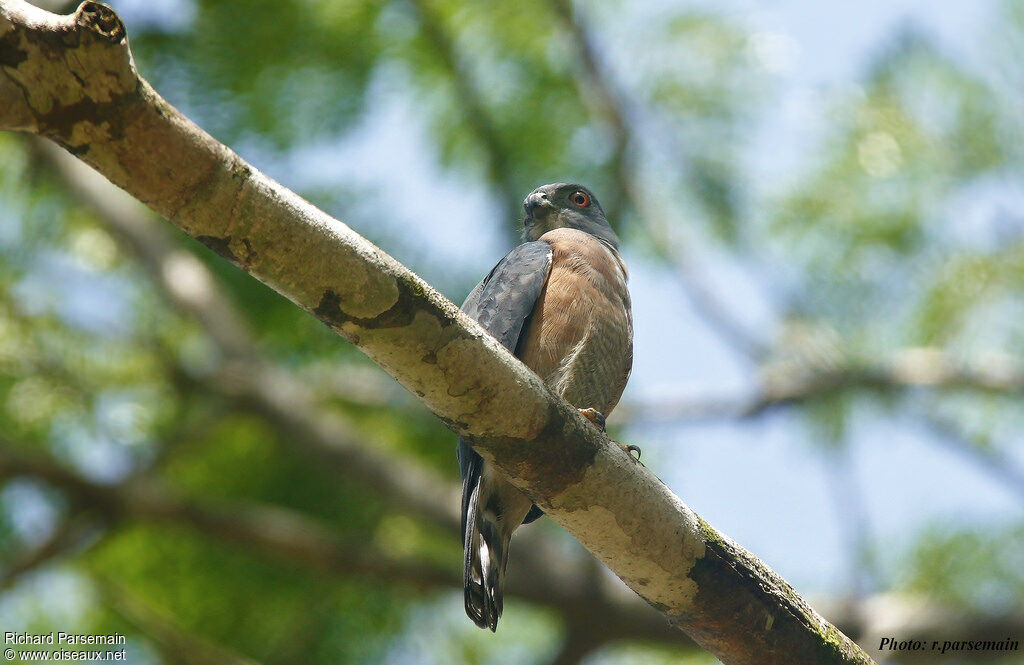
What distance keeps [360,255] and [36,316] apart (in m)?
5.01

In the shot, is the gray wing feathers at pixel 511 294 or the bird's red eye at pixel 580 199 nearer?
the gray wing feathers at pixel 511 294

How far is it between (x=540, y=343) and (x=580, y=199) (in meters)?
1.73

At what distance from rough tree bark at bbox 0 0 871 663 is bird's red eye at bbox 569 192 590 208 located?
2.65 metres

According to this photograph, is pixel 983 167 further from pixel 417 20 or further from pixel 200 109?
pixel 200 109

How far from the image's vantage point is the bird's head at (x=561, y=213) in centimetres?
Result: 519

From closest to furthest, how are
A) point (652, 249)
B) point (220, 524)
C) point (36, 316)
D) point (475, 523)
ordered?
point (475, 523)
point (220, 524)
point (36, 316)
point (652, 249)

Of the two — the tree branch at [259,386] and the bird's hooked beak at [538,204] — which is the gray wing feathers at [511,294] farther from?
the tree branch at [259,386]

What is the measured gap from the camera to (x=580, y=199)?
5379 millimetres

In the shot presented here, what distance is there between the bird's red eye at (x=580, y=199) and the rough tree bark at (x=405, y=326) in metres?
2.65

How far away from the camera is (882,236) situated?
713 cm

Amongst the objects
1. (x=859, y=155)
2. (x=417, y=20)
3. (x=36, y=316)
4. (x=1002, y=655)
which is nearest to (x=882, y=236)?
(x=859, y=155)

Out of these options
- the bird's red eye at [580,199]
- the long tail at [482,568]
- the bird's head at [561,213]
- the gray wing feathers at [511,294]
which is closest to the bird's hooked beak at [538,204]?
the bird's head at [561,213]

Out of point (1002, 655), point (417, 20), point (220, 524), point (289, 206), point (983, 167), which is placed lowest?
point (289, 206)

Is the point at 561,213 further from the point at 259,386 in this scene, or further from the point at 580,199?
the point at 259,386
